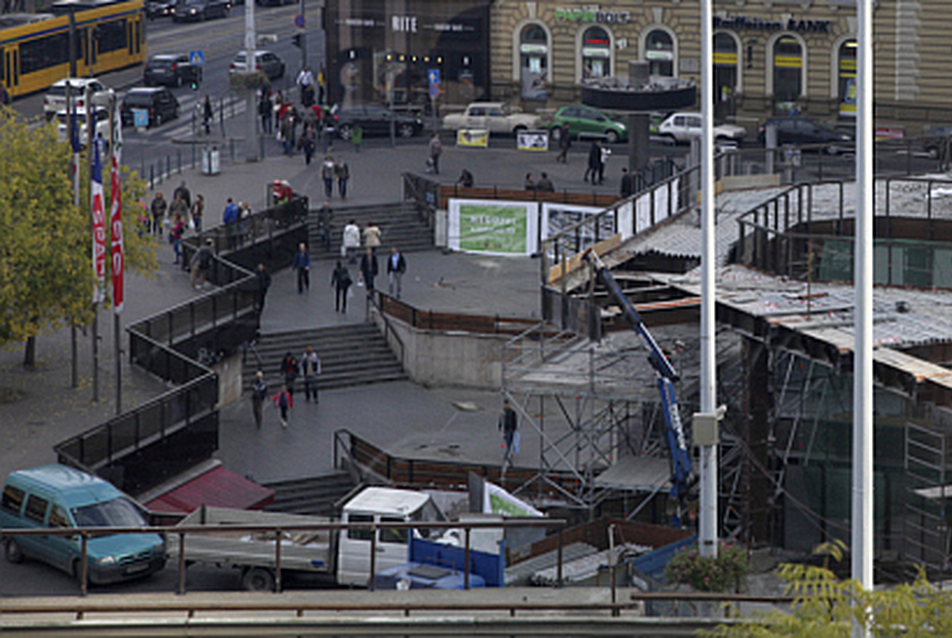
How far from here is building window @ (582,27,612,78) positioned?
73312mm

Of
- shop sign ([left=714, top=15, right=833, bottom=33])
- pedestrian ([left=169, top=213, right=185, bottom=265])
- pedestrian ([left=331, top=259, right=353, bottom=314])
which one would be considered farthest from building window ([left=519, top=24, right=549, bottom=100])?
pedestrian ([left=331, top=259, right=353, bottom=314])

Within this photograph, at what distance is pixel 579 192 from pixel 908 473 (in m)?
32.4

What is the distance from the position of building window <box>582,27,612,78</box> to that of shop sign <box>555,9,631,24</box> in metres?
0.62

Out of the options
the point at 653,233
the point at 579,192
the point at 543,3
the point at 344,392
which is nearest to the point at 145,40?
the point at 543,3

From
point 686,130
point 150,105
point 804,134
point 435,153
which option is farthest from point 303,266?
point 804,134

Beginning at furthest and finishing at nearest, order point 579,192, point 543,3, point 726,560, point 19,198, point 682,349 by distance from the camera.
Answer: point 543,3, point 579,192, point 19,198, point 682,349, point 726,560

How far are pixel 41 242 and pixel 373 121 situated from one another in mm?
33302

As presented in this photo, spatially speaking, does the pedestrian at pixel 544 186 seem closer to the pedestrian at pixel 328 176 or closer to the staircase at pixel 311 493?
the pedestrian at pixel 328 176

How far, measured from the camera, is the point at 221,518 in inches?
1204

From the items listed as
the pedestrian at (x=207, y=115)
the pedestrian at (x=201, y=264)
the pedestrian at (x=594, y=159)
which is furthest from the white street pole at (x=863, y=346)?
the pedestrian at (x=207, y=115)

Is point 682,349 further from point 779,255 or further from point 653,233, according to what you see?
point 653,233

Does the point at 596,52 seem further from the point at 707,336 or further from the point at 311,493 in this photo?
the point at 707,336

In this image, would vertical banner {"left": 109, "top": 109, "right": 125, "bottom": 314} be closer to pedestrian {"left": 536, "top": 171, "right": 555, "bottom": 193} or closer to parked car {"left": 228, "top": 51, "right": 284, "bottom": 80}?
pedestrian {"left": 536, "top": 171, "right": 555, "bottom": 193}

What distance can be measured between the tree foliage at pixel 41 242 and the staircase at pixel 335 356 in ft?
21.2
